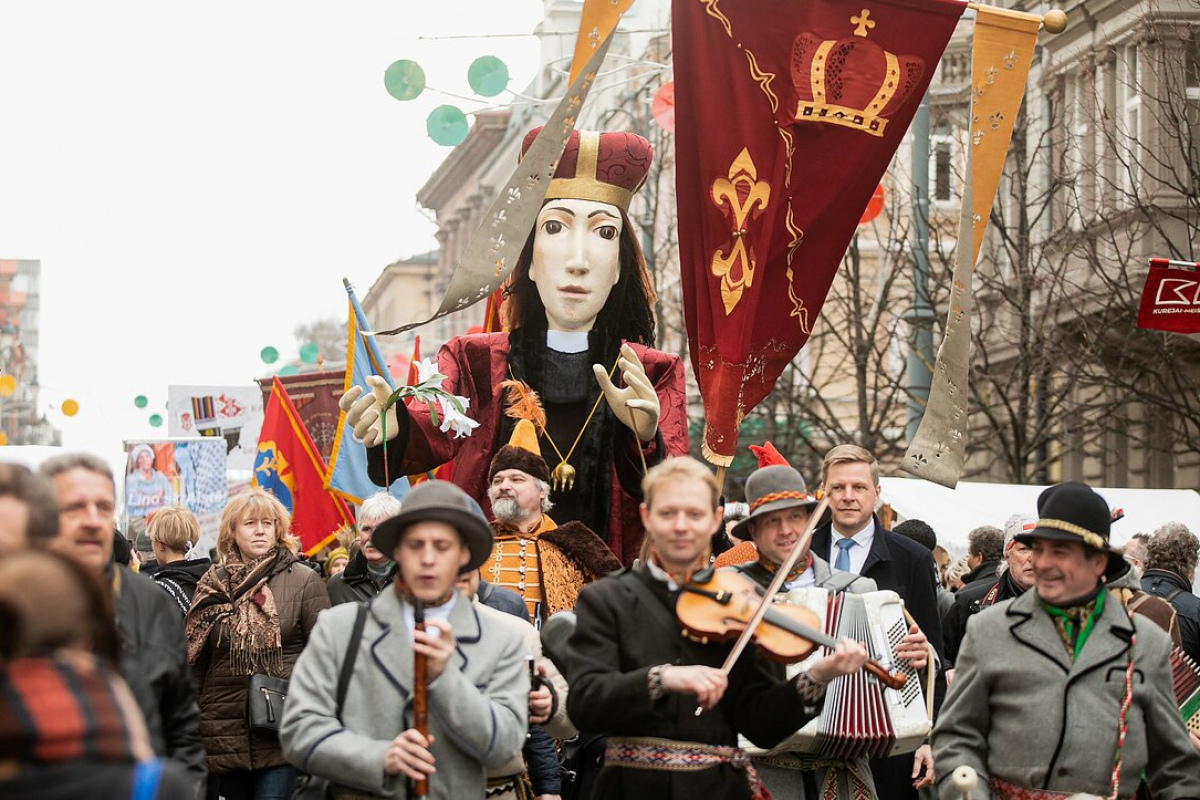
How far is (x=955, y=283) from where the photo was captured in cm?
899

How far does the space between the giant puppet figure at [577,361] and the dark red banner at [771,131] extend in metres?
0.58

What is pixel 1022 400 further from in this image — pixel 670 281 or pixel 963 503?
pixel 670 281

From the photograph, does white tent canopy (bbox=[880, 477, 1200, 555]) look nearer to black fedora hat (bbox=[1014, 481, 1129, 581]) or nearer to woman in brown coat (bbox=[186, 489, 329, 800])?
woman in brown coat (bbox=[186, 489, 329, 800])

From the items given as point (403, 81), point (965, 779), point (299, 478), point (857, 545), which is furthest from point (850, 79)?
point (299, 478)

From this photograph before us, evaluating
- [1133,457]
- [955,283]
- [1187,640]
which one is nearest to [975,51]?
[955,283]

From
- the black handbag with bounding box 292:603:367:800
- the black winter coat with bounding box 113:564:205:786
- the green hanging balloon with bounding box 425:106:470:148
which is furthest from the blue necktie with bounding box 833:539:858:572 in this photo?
the green hanging balloon with bounding box 425:106:470:148

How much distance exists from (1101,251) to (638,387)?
51.3ft

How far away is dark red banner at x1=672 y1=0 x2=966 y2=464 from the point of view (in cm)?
905

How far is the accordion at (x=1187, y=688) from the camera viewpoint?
664 cm

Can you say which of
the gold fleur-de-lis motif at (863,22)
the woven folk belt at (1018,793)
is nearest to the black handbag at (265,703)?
the woven folk belt at (1018,793)

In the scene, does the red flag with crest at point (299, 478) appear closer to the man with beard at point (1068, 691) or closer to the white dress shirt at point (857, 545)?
the white dress shirt at point (857, 545)

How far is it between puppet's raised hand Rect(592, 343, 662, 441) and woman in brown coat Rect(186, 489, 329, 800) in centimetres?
167

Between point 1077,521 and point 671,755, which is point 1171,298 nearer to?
point 1077,521

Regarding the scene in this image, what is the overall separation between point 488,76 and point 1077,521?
9665mm
